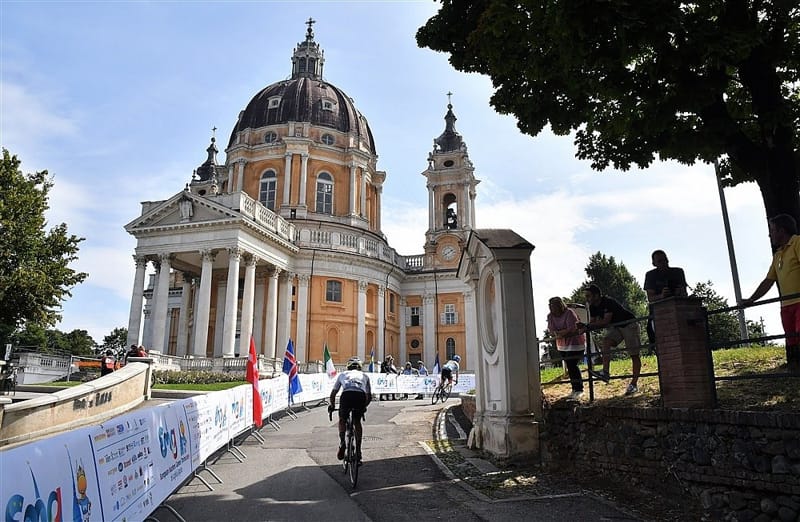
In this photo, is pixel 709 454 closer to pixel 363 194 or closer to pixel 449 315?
pixel 449 315

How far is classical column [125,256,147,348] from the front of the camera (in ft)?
108

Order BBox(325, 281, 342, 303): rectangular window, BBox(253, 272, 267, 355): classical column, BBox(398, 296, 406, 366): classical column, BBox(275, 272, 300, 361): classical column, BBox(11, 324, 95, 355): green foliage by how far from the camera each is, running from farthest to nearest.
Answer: BBox(11, 324, 95, 355): green foliage
BBox(398, 296, 406, 366): classical column
BBox(325, 281, 342, 303): rectangular window
BBox(253, 272, 267, 355): classical column
BBox(275, 272, 300, 361): classical column

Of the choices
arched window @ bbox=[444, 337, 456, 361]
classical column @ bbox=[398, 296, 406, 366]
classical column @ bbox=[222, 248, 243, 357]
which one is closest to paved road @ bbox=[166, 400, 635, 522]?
classical column @ bbox=[222, 248, 243, 357]

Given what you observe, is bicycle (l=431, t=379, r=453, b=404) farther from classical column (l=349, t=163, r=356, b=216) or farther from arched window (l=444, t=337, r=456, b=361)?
classical column (l=349, t=163, r=356, b=216)

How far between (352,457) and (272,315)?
30.2 m

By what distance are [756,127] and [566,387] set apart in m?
6.12

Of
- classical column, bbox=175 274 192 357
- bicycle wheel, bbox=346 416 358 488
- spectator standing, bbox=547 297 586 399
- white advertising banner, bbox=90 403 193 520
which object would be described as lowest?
bicycle wheel, bbox=346 416 358 488

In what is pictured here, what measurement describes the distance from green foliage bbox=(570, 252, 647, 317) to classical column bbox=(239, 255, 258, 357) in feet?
113

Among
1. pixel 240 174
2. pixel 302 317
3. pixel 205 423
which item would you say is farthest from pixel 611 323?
pixel 240 174


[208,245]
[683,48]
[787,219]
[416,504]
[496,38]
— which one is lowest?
[416,504]

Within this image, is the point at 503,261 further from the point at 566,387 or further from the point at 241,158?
the point at 241,158

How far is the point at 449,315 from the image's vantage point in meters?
48.3

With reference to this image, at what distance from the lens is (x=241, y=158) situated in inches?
1812

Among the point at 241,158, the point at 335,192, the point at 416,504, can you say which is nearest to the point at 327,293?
the point at 335,192
